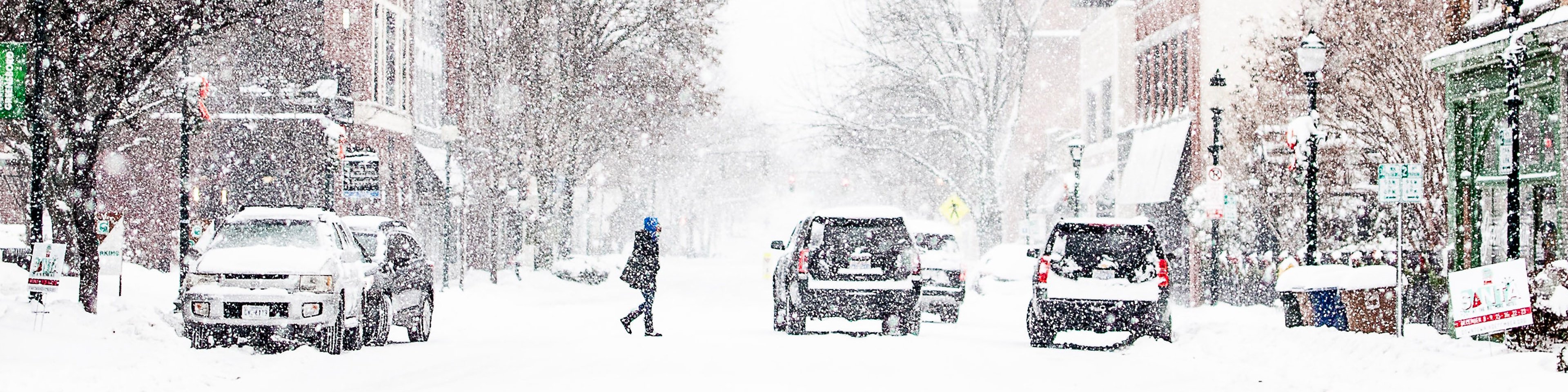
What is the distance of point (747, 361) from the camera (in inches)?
623

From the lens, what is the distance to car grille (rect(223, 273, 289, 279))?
16.9m

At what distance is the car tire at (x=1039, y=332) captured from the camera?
63.4 feet

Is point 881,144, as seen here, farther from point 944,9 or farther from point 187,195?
point 187,195

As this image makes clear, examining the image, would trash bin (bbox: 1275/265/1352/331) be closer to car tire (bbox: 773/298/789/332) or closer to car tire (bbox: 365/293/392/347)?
car tire (bbox: 773/298/789/332)

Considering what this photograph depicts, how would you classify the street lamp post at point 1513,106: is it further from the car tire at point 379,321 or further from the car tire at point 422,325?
the car tire at point 422,325

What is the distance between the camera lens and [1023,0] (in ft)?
188

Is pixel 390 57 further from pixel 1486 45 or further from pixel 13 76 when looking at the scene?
pixel 1486 45

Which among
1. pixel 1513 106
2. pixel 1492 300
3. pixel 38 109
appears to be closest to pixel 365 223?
pixel 38 109

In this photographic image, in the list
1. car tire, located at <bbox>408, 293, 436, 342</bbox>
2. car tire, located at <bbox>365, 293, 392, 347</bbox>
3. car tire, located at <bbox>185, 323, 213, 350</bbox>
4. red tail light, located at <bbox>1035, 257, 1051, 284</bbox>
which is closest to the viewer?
car tire, located at <bbox>185, 323, 213, 350</bbox>

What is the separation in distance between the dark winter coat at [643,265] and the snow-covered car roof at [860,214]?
215 cm

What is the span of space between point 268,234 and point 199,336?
128 cm

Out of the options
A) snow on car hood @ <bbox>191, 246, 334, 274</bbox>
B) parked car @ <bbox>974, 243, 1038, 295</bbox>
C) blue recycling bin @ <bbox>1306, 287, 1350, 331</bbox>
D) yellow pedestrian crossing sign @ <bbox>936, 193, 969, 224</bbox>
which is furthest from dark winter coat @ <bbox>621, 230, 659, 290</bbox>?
yellow pedestrian crossing sign @ <bbox>936, 193, 969, 224</bbox>

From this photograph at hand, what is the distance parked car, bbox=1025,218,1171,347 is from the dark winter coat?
472cm

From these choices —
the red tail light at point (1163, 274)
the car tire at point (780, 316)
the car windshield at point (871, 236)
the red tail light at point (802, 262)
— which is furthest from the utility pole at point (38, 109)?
the red tail light at point (1163, 274)
